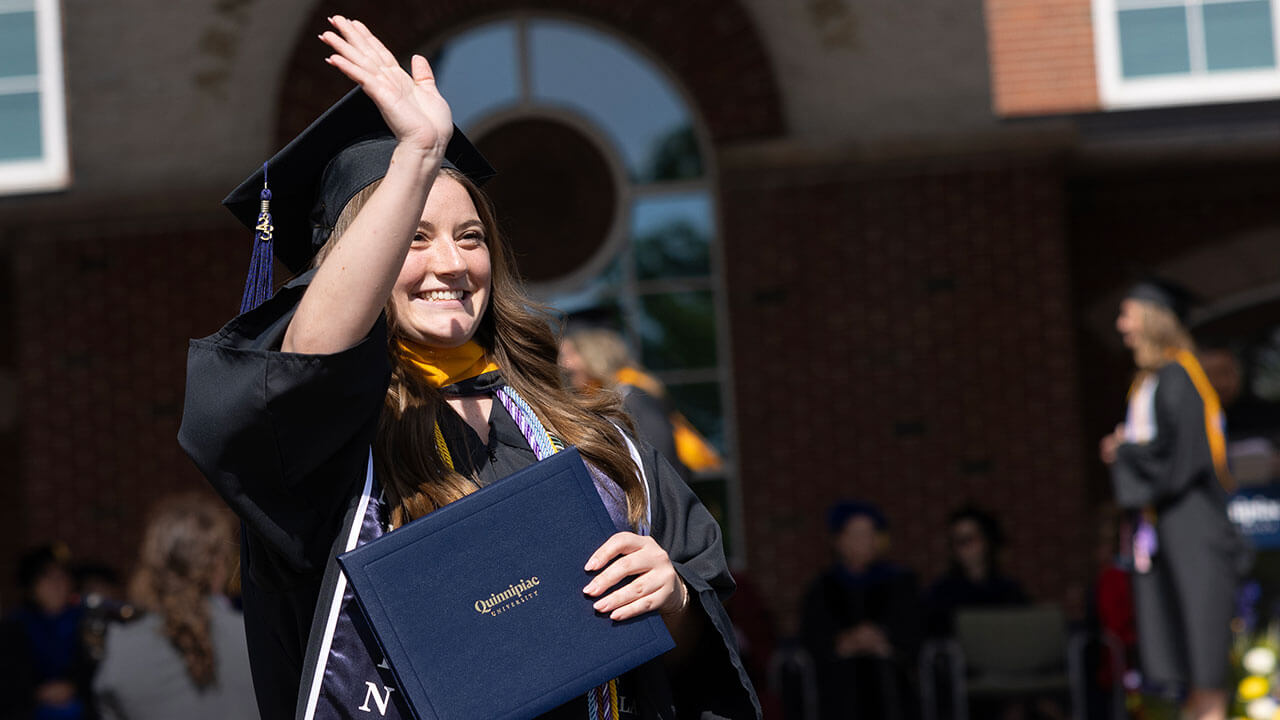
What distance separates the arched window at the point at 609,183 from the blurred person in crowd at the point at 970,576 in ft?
4.58

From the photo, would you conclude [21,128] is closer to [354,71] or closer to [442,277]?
[442,277]

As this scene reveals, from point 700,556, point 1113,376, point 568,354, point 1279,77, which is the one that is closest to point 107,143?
point 568,354

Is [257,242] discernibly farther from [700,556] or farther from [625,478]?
[700,556]

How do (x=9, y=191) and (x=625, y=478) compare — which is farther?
(x=9, y=191)

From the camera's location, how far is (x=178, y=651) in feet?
13.8

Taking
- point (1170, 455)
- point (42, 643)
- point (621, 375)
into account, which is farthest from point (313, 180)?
point (42, 643)

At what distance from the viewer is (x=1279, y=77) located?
9172mm

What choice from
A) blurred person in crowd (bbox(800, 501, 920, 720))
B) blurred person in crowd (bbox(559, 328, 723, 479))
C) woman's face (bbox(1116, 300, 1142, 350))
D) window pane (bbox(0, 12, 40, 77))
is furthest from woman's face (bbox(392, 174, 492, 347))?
window pane (bbox(0, 12, 40, 77))

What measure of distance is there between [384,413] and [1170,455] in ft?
16.7

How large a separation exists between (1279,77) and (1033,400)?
2.72 m

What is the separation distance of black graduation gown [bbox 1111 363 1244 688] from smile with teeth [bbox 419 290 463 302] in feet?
16.1

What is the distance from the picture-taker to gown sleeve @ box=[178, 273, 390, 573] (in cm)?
173

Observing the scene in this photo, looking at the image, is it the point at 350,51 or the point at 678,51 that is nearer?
the point at 350,51

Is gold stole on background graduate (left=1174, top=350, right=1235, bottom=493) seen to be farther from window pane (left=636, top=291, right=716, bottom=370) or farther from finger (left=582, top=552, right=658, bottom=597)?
finger (left=582, top=552, right=658, bottom=597)
